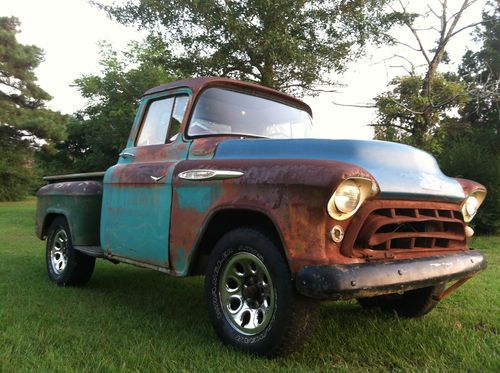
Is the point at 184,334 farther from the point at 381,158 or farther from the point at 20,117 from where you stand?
the point at 20,117

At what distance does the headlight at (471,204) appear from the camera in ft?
11.5

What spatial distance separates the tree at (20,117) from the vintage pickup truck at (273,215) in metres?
25.3

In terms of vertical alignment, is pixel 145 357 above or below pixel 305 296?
below

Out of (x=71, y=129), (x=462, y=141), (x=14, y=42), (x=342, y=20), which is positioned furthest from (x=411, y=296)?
(x=14, y=42)

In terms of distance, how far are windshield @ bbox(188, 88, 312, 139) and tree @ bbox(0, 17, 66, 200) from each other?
25351 millimetres

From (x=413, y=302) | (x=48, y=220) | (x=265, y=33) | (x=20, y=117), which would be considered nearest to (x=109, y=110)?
(x=20, y=117)

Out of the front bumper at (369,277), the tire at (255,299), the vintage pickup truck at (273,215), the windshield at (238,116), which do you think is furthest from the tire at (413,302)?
the windshield at (238,116)

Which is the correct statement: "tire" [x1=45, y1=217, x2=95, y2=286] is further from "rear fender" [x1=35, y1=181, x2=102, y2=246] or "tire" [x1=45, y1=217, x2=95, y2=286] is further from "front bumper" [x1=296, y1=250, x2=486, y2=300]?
"front bumper" [x1=296, y1=250, x2=486, y2=300]

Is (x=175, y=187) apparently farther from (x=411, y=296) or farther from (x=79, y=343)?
(x=411, y=296)

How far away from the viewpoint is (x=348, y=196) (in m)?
2.63

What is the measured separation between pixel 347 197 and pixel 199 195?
1.14 meters

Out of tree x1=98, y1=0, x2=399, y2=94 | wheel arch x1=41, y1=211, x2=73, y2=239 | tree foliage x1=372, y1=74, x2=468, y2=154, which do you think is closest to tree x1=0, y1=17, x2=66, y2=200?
tree x1=98, y1=0, x2=399, y2=94

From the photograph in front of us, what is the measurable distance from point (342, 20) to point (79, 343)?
1036 cm

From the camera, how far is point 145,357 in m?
2.83
